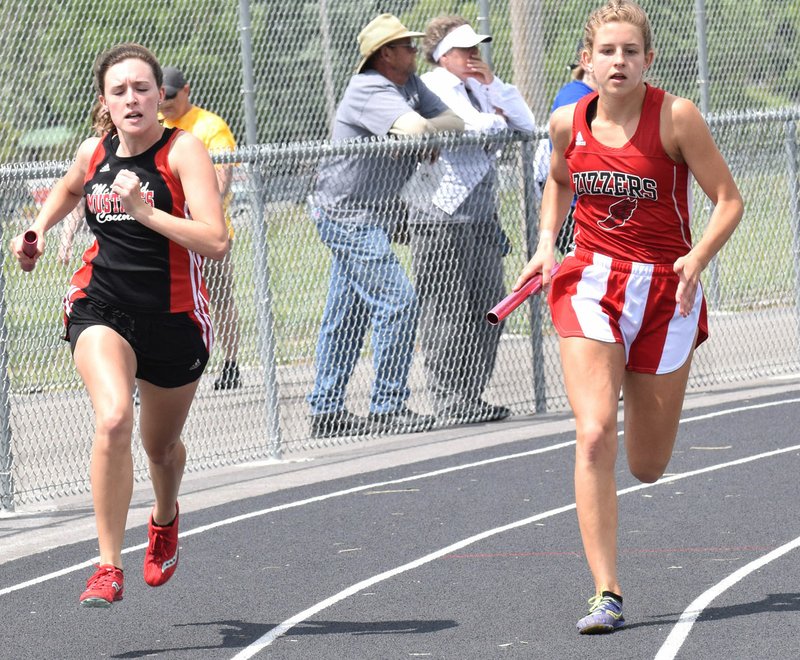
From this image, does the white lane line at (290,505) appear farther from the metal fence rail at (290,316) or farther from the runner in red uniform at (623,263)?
the runner in red uniform at (623,263)

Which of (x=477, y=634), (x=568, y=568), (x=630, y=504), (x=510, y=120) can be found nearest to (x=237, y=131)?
(x=510, y=120)

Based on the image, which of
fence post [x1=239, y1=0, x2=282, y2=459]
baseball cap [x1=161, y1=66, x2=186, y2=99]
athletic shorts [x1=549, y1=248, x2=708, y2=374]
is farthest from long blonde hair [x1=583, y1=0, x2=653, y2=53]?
baseball cap [x1=161, y1=66, x2=186, y2=99]

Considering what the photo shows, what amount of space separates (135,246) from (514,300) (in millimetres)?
1357

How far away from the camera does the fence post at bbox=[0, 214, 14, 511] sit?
809 cm

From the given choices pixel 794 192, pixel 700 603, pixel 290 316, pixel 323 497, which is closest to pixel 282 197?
pixel 290 316

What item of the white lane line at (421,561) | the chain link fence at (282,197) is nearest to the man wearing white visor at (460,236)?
the chain link fence at (282,197)

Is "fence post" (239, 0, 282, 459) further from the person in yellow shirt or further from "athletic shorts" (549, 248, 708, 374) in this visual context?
"athletic shorts" (549, 248, 708, 374)

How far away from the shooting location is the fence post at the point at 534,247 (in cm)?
1013

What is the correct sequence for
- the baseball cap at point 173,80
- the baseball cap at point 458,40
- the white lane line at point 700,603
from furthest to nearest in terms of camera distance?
the baseball cap at point 173,80 < the baseball cap at point 458,40 < the white lane line at point 700,603

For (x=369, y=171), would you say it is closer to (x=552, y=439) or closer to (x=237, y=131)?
(x=552, y=439)

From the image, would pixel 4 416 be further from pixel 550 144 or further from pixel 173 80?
pixel 550 144

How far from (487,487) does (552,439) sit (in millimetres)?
1316

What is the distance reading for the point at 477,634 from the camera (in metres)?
5.41

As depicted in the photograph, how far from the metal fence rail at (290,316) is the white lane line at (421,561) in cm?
228
